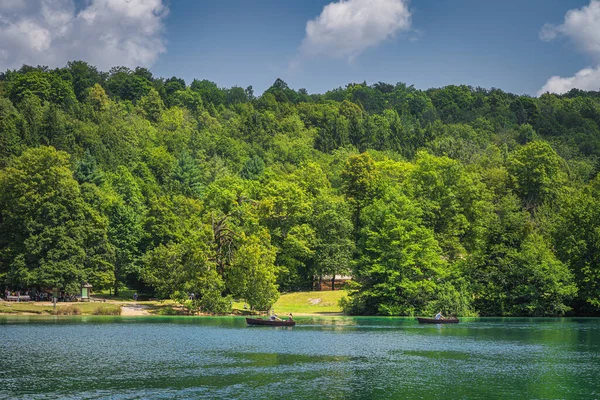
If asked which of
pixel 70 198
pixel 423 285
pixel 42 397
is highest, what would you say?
pixel 70 198

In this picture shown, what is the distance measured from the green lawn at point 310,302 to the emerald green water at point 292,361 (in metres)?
20.4

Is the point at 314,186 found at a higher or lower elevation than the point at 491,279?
higher

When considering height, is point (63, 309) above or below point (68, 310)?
above

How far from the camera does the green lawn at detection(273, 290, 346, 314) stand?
3696 inches

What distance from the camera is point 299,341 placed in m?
58.8

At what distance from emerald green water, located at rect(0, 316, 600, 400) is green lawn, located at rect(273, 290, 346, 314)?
66.8 ft

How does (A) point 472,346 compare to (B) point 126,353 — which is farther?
(A) point 472,346

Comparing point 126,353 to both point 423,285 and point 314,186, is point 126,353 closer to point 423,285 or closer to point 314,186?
point 423,285

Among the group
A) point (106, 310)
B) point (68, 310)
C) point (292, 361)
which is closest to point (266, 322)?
point (106, 310)

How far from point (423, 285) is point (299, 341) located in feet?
102

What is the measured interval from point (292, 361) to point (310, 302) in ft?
166

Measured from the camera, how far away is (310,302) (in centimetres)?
9800

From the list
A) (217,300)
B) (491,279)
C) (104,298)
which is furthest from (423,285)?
(104,298)

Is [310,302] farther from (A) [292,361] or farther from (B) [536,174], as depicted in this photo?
(B) [536,174]
